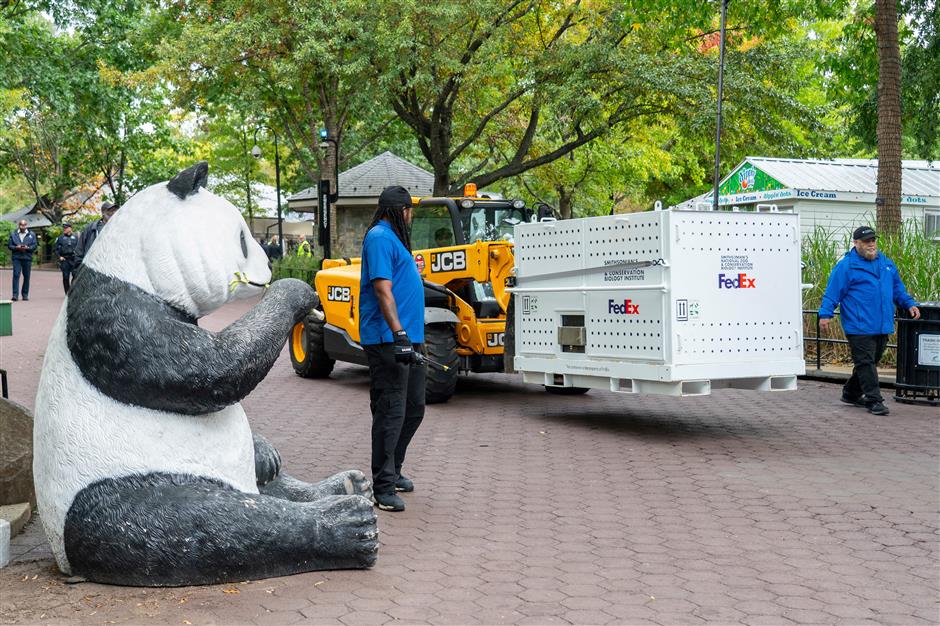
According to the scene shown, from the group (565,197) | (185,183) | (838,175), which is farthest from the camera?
(565,197)

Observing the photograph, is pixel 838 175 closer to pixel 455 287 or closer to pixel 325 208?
pixel 325 208

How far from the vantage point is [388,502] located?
20.2 ft

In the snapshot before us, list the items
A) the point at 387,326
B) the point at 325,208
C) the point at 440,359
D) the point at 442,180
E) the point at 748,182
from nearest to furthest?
the point at 387,326 < the point at 440,359 < the point at 442,180 < the point at 325,208 < the point at 748,182

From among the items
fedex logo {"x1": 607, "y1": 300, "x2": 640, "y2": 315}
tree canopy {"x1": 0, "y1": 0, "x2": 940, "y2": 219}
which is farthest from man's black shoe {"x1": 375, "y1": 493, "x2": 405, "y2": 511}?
tree canopy {"x1": 0, "y1": 0, "x2": 940, "y2": 219}

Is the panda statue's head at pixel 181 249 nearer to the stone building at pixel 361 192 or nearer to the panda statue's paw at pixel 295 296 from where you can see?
the panda statue's paw at pixel 295 296

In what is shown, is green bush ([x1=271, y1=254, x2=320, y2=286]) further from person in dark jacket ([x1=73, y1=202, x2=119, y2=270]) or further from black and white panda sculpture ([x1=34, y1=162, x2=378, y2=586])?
black and white panda sculpture ([x1=34, y1=162, x2=378, y2=586])

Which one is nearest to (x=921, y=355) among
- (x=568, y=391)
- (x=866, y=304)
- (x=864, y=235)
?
(x=866, y=304)

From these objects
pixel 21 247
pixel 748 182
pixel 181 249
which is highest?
pixel 748 182

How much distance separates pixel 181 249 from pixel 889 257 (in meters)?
11.7

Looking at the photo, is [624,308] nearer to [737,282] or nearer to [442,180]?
[737,282]

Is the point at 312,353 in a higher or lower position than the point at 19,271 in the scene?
lower

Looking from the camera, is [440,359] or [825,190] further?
[825,190]

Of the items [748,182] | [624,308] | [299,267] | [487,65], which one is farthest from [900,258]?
[299,267]

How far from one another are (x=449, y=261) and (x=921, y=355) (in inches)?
205
